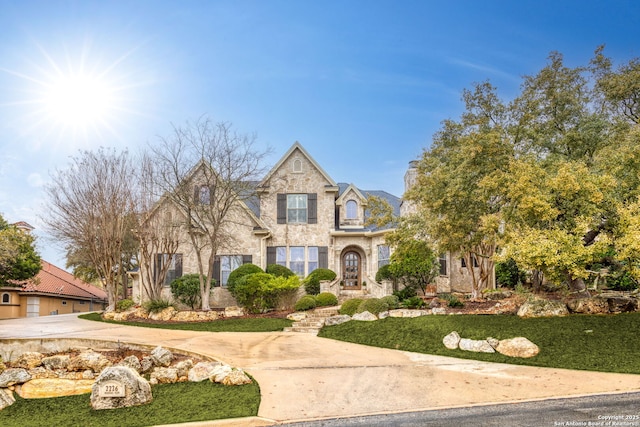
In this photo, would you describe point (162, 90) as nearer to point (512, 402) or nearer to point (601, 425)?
point (512, 402)

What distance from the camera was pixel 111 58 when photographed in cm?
1523

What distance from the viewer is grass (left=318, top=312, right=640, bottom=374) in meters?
11.7

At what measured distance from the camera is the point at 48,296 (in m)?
34.6

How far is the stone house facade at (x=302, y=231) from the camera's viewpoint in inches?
1042

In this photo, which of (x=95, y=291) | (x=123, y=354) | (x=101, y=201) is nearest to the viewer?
(x=123, y=354)

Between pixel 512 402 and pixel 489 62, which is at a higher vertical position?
pixel 489 62

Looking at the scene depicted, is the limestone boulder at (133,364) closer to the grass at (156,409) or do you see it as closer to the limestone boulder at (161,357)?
the limestone boulder at (161,357)

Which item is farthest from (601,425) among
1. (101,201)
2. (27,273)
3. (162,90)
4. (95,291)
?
(95,291)

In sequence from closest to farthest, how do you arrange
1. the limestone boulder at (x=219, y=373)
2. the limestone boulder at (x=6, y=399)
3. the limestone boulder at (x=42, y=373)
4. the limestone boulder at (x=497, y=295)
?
the limestone boulder at (x=6, y=399), the limestone boulder at (x=219, y=373), the limestone boulder at (x=42, y=373), the limestone boulder at (x=497, y=295)

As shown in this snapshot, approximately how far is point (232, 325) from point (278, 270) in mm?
6555

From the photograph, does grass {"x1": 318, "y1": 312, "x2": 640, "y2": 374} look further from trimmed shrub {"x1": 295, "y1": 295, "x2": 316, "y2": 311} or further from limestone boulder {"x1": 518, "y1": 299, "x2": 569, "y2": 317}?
trimmed shrub {"x1": 295, "y1": 295, "x2": 316, "y2": 311}

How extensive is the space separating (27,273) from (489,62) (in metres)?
29.0

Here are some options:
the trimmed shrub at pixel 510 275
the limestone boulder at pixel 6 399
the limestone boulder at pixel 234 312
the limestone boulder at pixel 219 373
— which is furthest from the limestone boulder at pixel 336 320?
the limestone boulder at pixel 6 399

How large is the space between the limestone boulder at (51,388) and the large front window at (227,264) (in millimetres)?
15735
